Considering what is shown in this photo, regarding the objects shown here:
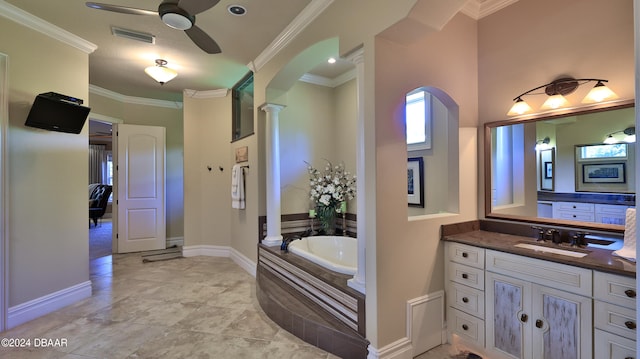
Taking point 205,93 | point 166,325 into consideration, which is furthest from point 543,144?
point 205,93

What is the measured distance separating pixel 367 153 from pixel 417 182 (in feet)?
4.87

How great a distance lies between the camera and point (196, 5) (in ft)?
6.29

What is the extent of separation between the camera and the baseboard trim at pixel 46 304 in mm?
2514

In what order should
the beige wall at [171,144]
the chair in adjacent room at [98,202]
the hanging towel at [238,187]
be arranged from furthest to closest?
the chair in adjacent room at [98,202]
the beige wall at [171,144]
the hanging towel at [238,187]

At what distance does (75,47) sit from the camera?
3008 mm

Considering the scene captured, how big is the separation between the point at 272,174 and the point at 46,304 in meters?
2.48

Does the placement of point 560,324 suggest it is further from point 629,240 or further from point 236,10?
point 236,10

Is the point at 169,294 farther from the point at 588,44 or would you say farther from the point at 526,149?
the point at 588,44

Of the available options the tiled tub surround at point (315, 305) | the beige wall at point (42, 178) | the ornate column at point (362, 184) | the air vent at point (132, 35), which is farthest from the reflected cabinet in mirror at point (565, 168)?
the beige wall at point (42, 178)

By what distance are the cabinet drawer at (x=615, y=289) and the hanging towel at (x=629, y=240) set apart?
0.23m

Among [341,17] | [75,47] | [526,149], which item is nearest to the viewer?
[341,17]

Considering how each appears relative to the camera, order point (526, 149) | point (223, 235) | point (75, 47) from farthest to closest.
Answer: point (223, 235)
point (75, 47)
point (526, 149)

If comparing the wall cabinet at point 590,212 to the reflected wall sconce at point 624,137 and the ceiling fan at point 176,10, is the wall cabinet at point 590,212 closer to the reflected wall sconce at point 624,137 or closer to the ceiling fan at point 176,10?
the reflected wall sconce at point 624,137

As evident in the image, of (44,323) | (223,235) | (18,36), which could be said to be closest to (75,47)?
(18,36)
